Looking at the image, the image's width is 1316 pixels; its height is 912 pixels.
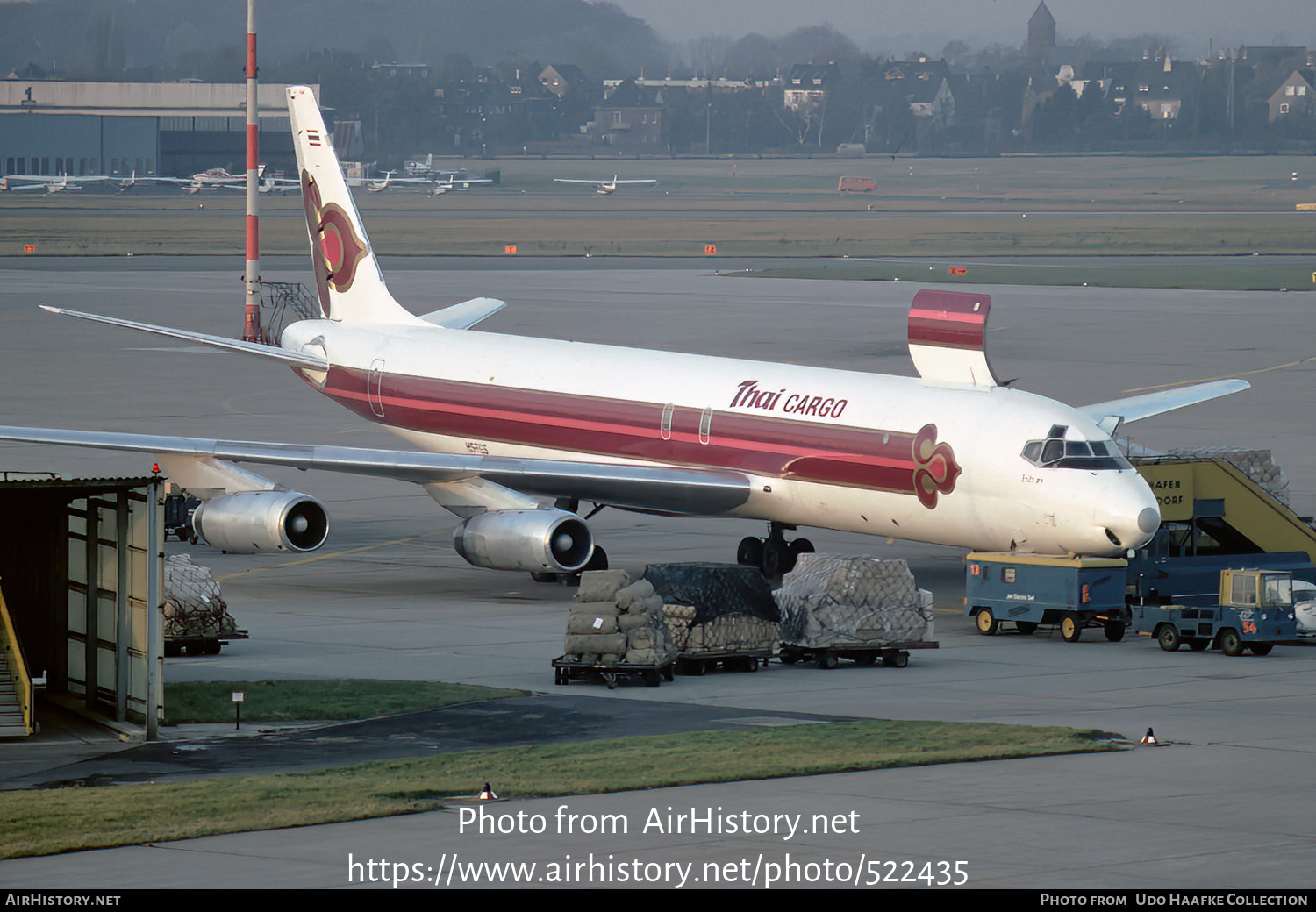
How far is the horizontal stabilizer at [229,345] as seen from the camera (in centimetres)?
4312

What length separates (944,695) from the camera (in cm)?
2733

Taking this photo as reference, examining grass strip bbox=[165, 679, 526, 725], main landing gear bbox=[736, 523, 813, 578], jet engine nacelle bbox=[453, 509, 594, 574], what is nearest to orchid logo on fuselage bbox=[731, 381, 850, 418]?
main landing gear bbox=[736, 523, 813, 578]

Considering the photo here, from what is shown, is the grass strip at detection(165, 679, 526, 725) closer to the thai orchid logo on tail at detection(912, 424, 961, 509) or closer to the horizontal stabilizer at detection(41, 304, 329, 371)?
the thai orchid logo on tail at detection(912, 424, 961, 509)

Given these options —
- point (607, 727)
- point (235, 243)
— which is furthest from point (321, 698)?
point (235, 243)

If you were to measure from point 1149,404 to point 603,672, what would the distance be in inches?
809

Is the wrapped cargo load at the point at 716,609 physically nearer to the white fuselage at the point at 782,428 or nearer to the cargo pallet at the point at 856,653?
the cargo pallet at the point at 856,653

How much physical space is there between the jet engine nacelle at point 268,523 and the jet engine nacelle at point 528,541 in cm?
274

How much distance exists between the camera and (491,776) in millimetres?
21234

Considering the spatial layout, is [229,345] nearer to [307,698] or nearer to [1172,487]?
[307,698]

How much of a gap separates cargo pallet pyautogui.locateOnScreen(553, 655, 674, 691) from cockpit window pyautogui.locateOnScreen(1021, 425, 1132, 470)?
28.4 ft

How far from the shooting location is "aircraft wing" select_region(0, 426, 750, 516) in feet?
120

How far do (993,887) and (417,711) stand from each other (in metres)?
11.2

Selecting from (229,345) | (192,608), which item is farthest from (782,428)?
(229,345)
